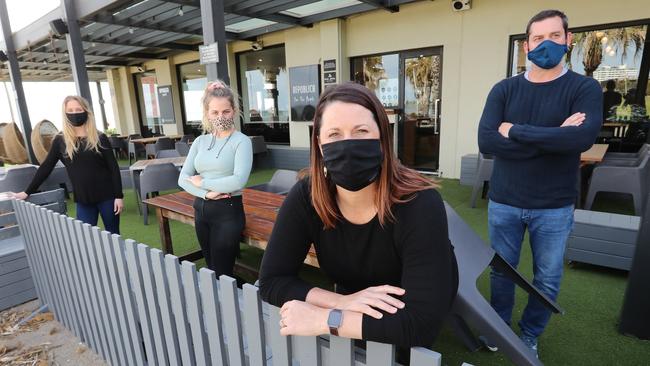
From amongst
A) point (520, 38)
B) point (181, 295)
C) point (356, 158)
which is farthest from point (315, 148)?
point (520, 38)

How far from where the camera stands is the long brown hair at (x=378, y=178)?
105 cm

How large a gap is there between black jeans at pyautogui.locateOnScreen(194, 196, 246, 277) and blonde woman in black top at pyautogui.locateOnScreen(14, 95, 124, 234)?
1.15 m

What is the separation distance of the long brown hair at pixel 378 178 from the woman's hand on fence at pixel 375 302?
0.20 m

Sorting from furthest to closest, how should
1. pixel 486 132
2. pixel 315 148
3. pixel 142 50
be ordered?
pixel 142 50, pixel 486 132, pixel 315 148

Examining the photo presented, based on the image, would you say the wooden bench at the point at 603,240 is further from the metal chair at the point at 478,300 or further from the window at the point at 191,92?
the window at the point at 191,92

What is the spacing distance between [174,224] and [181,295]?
3627 millimetres

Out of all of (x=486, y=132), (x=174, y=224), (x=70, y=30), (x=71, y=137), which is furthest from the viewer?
(x=70, y=30)

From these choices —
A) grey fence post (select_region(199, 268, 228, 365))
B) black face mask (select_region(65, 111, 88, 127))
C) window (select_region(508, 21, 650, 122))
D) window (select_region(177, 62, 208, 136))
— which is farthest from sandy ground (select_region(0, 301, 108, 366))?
window (select_region(177, 62, 208, 136))

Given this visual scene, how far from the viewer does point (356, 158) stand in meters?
1.04

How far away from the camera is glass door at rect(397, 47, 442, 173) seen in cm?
678

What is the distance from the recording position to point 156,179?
188 inches

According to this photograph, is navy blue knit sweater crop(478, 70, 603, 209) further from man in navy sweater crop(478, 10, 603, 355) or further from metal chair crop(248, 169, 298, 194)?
metal chair crop(248, 169, 298, 194)

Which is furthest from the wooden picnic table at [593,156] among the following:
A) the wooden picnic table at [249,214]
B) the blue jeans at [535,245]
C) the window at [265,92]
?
the window at [265,92]

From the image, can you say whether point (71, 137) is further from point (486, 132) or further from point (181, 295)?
point (486, 132)
